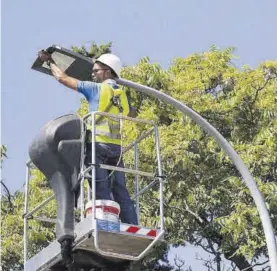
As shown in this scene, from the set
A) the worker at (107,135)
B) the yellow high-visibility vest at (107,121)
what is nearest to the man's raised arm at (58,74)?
the worker at (107,135)

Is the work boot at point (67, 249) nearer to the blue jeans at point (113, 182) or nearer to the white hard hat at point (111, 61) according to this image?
the blue jeans at point (113, 182)

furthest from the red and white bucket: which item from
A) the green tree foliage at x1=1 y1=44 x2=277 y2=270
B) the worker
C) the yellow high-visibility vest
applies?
the green tree foliage at x1=1 y1=44 x2=277 y2=270

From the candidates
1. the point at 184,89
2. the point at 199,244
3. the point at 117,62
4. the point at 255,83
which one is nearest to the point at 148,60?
the point at 184,89

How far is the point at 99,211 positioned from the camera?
898cm

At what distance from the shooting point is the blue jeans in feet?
30.3

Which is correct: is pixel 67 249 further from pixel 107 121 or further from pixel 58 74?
pixel 58 74

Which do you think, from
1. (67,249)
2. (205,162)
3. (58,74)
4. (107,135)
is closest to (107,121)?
(107,135)

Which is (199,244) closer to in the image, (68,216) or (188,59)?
(188,59)

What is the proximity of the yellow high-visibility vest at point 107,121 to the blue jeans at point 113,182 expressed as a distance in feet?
0.26

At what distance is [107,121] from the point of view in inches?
370

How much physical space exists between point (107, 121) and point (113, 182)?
2.16 ft

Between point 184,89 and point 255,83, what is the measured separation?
1.52 metres

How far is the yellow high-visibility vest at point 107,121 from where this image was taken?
941 cm

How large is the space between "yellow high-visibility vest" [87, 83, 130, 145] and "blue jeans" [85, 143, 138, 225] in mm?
80
